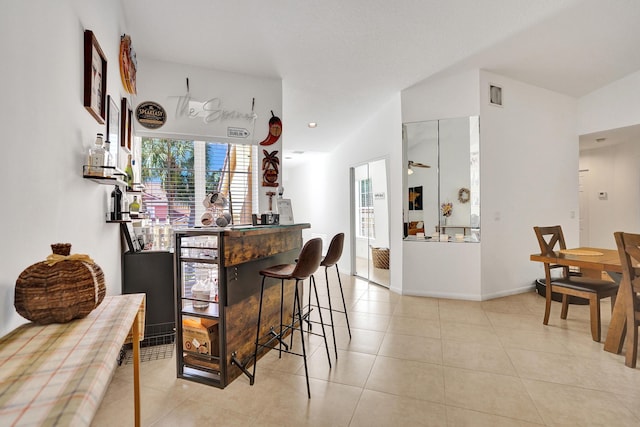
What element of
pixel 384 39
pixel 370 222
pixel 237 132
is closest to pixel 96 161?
pixel 237 132

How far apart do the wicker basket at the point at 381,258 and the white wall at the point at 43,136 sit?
419cm

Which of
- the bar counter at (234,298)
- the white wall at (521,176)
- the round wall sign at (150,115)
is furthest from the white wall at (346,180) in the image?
the round wall sign at (150,115)

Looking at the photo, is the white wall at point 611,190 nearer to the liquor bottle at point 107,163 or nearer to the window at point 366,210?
the window at point 366,210

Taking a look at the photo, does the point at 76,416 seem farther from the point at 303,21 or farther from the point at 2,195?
the point at 303,21

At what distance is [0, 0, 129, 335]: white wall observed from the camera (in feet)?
3.45

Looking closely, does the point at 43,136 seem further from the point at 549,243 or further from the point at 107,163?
the point at 549,243

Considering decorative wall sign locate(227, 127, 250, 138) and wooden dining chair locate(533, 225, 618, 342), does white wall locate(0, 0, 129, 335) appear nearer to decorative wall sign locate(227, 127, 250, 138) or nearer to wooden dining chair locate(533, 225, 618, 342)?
decorative wall sign locate(227, 127, 250, 138)

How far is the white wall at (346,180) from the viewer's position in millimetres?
4730

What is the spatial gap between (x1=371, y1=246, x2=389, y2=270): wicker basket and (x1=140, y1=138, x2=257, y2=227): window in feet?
8.28

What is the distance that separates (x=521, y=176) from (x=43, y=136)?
5.32 metres

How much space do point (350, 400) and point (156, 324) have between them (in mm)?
1863

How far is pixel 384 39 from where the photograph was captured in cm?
321

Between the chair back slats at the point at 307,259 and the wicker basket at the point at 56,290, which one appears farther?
the chair back slats at the point at 307,259

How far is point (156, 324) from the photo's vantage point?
2.77m
